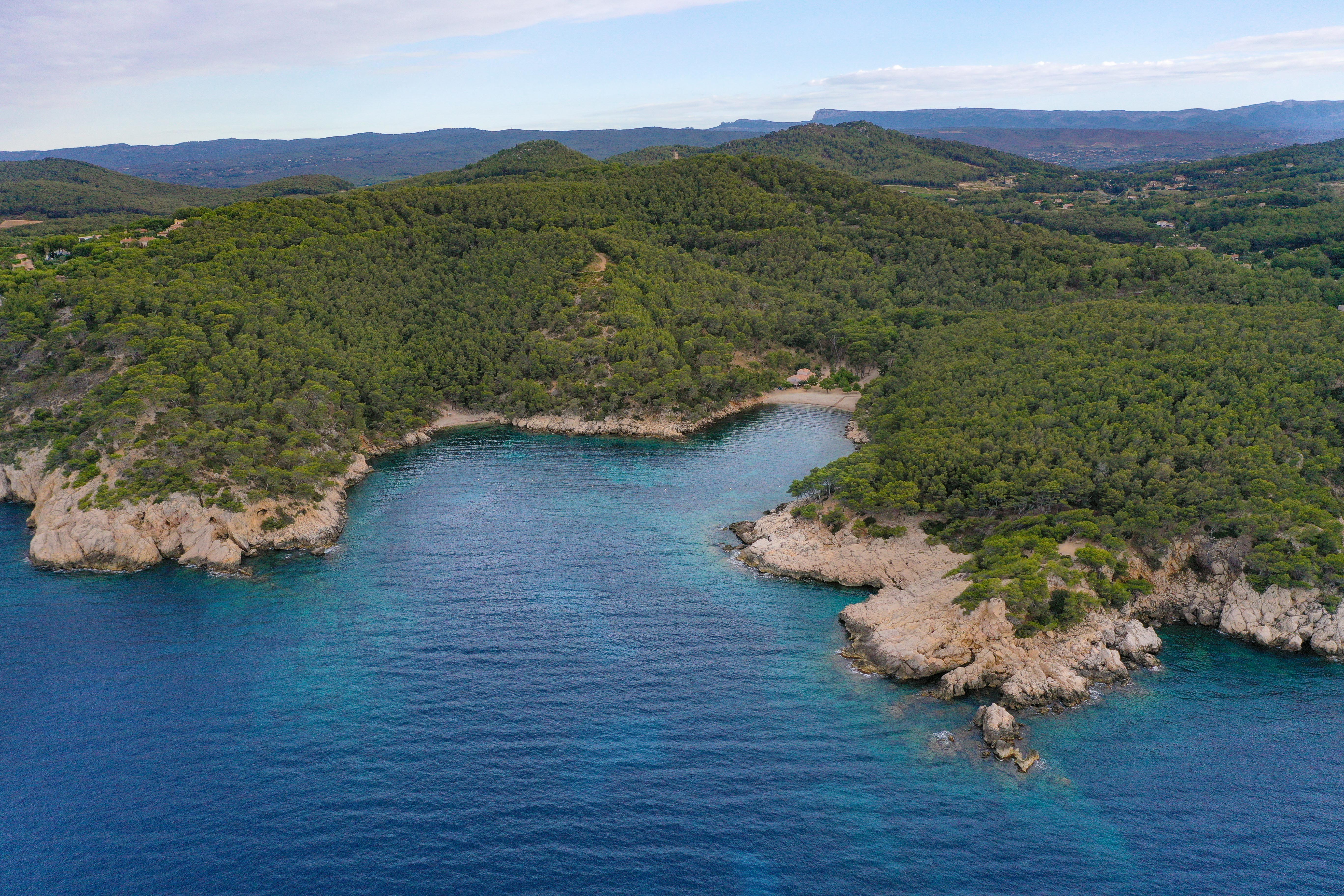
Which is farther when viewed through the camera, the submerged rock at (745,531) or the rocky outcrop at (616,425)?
the rocky outcrop at (616,425)

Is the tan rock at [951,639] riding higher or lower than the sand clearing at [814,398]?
lower

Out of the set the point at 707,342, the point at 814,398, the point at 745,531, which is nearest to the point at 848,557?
the point at 745,531

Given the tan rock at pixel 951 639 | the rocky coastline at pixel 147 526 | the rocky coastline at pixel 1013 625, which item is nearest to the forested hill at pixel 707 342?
the rocky coastline at pixel 147 526

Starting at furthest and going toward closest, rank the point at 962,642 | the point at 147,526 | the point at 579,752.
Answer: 1. the point at 147,526
2. the point at 962,642
3. the point at 579,752

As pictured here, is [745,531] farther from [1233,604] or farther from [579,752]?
[1233,604]

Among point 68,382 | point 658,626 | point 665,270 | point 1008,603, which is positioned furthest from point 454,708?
point 665,270

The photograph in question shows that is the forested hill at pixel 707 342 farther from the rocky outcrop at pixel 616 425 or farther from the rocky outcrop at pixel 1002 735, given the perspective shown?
the rocky outcrop at pixel 1002 735

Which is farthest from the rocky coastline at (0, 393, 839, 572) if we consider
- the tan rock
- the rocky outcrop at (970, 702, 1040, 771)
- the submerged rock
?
the rocky outcrop at (970, 702, 1040, 771)
